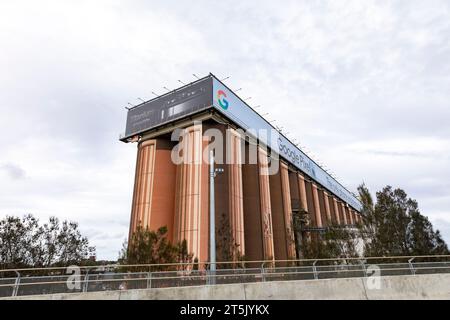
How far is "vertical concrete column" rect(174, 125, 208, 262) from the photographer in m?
34.4

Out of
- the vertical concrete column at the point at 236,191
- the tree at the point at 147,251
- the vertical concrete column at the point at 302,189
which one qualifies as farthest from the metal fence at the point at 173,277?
the vertical concrete column at the point at 302,189

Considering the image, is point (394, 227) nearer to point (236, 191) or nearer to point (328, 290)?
point (328, 290)

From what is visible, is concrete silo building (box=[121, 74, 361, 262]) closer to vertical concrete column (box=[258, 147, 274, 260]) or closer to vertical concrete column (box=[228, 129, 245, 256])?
vertical concrete column (box=[258, 147, 274, 260])

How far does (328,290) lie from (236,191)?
26361 millimetres

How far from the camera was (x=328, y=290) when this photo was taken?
13266 mm

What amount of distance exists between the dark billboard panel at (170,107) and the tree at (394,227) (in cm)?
2222

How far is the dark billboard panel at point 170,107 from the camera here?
40031mm

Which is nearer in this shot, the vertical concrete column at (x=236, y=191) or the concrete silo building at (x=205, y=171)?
the concrete silo building at (x=205, y=171)

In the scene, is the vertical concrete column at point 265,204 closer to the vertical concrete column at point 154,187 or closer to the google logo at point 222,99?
the google logo at point 222,99

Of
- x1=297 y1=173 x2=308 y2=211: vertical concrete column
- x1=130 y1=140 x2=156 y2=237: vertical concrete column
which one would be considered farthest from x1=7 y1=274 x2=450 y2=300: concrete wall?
x1=297 y1=173 x2=308 y2=211: vertical concrete column

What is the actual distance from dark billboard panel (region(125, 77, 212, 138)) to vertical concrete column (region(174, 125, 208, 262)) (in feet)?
9.86

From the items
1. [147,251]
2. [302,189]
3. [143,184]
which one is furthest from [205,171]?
[302,189]
